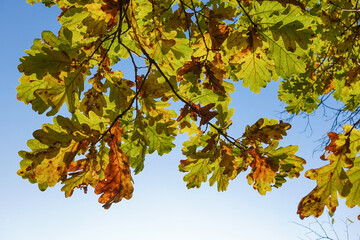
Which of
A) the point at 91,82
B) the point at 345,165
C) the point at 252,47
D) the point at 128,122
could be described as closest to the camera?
the point at 345,165

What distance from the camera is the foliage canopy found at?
3.98 feet

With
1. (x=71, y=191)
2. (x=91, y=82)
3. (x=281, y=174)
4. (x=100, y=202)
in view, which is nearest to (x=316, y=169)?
(x=281, y=174)

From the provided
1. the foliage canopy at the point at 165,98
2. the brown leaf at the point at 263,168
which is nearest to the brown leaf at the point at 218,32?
the foliage canopy at the point at 165,98

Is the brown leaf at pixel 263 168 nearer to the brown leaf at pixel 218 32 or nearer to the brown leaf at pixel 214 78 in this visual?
the brown leaf at pixel 214 78

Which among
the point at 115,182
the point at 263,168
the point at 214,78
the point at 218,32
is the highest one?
the point at 218,32

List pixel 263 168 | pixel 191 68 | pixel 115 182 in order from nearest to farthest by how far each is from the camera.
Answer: pixel 115 182 < pixel 263 168 < pixel 191 68

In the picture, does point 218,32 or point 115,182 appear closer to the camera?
point 115,182

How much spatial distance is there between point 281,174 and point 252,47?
0.80 meters

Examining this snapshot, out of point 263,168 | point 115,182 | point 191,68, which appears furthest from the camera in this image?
point 191,68

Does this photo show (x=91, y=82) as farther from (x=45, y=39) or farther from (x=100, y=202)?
(x=100, y=202)

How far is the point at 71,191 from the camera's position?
4.31 feet

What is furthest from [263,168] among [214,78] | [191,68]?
[191,68]

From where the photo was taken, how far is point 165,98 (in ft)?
5.01

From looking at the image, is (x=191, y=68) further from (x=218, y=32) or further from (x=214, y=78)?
(x=218, y=32)
